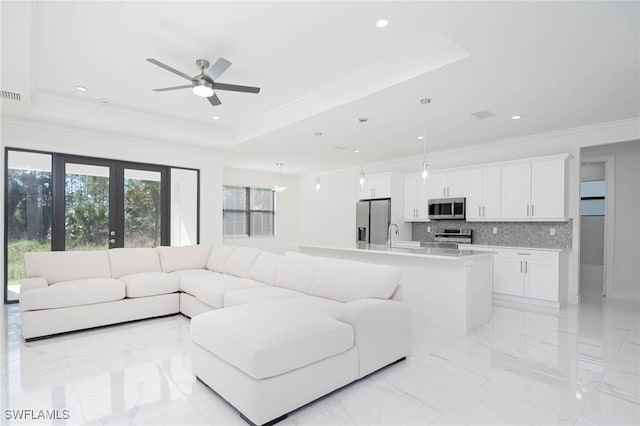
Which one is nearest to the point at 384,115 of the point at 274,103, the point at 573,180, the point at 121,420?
the point at 274,103

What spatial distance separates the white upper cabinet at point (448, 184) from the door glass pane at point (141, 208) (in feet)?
17.1

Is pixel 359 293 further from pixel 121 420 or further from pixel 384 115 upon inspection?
pixel 384 115

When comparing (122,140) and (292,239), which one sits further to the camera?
(292,239)

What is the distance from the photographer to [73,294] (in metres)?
3.72

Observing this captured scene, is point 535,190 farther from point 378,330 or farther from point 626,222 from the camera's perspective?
point 378,330

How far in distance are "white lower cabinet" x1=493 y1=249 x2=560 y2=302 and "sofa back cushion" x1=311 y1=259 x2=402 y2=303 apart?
2676 millimetres

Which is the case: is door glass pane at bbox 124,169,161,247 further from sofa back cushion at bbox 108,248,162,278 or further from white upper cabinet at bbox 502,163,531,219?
white upper cabinet at bbox 502,163,531,219

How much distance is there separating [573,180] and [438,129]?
2215 millimetres

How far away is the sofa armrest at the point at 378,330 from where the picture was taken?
256cm

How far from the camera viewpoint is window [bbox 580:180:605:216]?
7016mm

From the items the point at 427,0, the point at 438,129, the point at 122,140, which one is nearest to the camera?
the point at 427,0

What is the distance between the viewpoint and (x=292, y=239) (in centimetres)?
1018

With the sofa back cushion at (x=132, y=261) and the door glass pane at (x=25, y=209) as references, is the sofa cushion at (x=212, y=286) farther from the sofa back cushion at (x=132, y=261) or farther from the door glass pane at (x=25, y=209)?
the door glass pane at (x=25, y=209)

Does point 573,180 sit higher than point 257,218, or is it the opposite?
point 573,180
